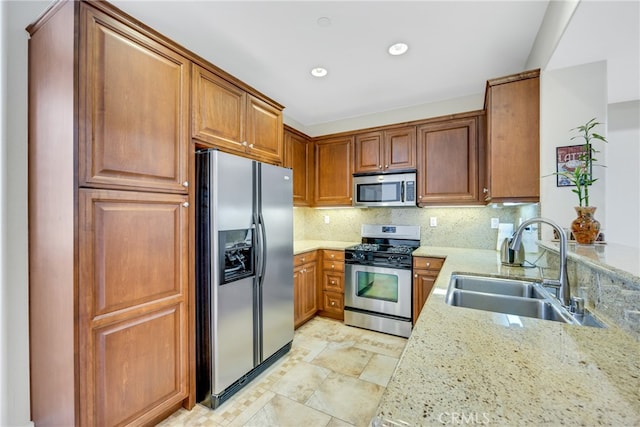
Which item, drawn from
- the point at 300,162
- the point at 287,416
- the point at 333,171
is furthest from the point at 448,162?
the point at 287,416

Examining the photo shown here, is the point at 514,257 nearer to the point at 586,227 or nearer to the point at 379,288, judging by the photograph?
the point at 586,227

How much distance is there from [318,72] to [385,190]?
1.45 m

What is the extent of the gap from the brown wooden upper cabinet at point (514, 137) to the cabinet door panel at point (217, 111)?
201cm

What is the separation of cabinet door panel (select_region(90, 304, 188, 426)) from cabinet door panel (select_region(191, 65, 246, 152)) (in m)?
1.16

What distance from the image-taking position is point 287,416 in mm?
1688

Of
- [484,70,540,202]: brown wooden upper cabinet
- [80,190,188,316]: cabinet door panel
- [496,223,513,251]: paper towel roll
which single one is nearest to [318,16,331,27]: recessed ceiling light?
[484,70,540,202]: brown wooden upper cabinet

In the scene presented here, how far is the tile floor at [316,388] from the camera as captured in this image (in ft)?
5.47

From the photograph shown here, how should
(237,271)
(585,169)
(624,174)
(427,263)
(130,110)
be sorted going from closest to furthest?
(130,110)
(585,169)
(237,271)
(624,174)
(427,263)

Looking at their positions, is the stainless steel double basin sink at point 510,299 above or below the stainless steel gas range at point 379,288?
above

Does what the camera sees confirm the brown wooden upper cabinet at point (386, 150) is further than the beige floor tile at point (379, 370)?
Yes

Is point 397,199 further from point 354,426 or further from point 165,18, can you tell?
point 165,18

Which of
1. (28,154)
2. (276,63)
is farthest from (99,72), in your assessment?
(276,63)

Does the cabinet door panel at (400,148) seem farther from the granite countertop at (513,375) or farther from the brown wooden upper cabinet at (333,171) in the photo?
the granite countertop at (513,375)

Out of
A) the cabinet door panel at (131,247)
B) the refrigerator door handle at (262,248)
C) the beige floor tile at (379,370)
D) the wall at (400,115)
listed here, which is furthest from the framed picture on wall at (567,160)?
the cabinet door panel at (131,247)
